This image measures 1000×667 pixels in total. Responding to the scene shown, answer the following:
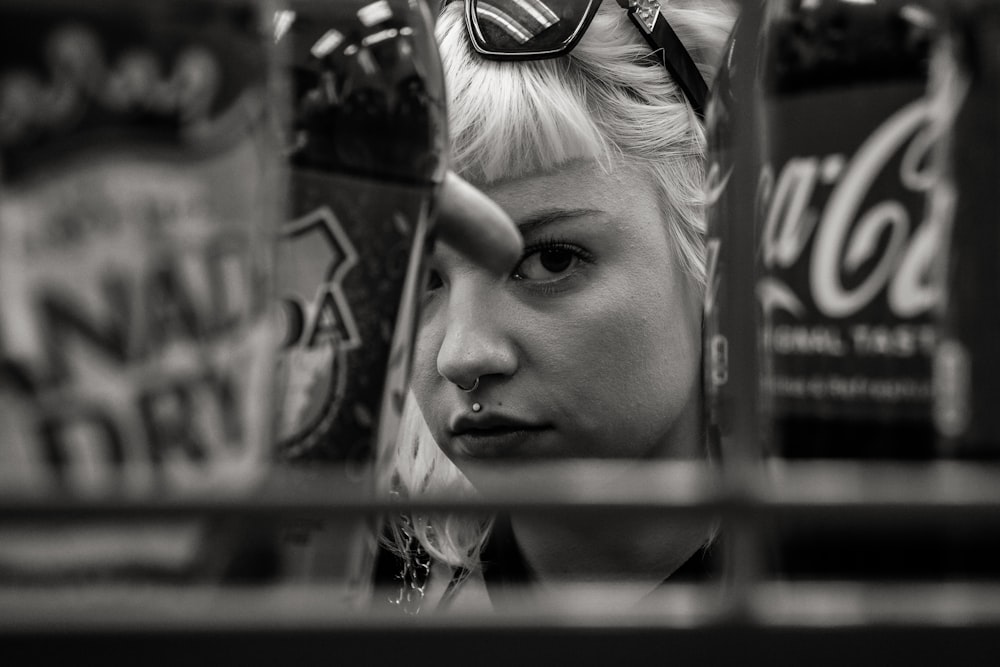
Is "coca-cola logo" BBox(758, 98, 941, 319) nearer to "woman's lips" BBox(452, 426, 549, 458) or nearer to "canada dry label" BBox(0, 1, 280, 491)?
"canada dry label" BBox(0, 1, 280, 491)

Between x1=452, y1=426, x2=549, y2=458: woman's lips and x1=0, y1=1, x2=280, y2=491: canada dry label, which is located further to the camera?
x1=452, y1=426, x2=549, y2=458: woman's lips

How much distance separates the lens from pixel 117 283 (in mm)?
214

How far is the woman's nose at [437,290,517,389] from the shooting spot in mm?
697

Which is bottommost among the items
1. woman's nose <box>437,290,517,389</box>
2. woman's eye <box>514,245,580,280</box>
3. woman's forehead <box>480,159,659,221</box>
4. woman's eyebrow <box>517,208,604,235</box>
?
woman's nose <box>437,290,517,389</box>

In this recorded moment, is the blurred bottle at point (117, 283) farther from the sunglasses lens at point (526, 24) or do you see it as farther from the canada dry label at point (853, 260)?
the sunglasses lens at point (526, 24)

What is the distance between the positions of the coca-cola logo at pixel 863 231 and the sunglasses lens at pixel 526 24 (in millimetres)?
470

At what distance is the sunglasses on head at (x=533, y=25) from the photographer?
0.72 metres

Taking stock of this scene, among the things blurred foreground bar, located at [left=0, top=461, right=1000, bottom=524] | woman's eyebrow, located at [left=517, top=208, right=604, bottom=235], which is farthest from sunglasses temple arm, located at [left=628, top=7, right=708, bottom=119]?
blurred foreground bar, located at [left=0, top=461, right=1000, bottom=524]

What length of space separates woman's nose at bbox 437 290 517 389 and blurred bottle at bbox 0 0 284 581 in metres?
0.46

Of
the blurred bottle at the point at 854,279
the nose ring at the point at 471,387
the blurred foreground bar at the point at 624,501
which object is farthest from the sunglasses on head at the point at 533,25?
the blurred foreground bar at the point at 624,501

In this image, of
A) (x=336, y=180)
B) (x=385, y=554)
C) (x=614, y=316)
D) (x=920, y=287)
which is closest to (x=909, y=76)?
(x=920, y=287)

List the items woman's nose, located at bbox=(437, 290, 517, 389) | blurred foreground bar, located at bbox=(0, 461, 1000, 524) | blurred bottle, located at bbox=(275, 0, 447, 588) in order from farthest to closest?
woman's nose, located at bbox=(437, 290, 517, 389), blurred bottle, located at bbox=(275, 0, 447, 588), blurred foreground bar, located at bbox=(0, 461, 1000, 524)

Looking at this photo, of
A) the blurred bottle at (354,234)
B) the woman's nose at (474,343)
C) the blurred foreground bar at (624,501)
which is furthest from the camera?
the woman's nose at (474,343)

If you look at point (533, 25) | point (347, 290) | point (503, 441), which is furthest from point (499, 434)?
point (347, 290)
